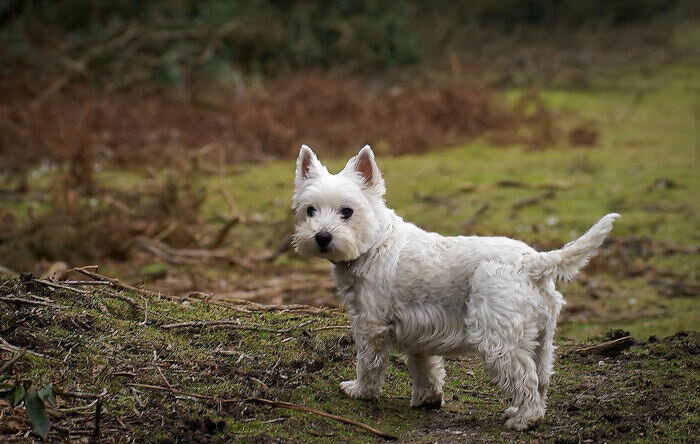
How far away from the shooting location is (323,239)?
6.37 m

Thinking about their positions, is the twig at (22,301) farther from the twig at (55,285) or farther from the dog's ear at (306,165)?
the dog's ear at (306,165)

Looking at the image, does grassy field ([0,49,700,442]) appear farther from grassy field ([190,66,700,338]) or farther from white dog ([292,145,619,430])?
white dog ([292,145,619,430])

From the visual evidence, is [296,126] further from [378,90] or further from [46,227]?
[46,227]

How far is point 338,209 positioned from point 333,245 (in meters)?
0.30

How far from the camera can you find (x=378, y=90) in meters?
24.9

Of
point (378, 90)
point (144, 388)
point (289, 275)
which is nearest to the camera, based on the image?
point (144, 388)

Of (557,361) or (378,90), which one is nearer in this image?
(557,361)

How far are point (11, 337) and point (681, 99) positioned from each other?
72.5 ft

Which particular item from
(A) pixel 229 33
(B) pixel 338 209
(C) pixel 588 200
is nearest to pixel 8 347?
(B) pixel 338 209

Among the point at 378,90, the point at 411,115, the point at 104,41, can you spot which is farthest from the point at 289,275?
the point at 378,90

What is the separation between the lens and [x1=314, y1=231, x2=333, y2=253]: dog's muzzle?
6.36 metres

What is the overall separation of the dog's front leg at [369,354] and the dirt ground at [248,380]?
0.35 ft

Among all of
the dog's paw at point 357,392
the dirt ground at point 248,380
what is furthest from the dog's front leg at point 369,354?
the dirt ground at point 248,380

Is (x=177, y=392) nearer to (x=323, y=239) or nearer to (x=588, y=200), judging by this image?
(x=323, y=239)
